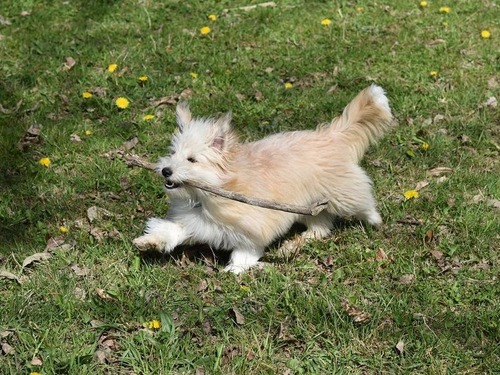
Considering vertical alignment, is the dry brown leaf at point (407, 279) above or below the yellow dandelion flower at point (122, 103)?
above

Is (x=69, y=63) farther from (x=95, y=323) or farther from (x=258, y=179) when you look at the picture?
(x=95, y=323)

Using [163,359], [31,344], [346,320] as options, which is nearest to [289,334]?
[346,320]

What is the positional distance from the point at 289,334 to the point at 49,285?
4.72 feet

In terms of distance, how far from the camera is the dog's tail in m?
4.43

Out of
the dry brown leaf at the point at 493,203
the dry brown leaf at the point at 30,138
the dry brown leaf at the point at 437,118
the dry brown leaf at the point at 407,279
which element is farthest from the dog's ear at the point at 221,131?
the dry brown leaf at the point at 437,118

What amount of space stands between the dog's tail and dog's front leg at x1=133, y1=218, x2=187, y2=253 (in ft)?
4.17

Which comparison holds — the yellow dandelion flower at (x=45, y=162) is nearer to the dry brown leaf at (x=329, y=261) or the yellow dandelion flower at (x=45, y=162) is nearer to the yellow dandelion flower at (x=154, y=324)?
the yellow dandelion flower at (x=154, y=324)

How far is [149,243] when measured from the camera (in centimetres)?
402

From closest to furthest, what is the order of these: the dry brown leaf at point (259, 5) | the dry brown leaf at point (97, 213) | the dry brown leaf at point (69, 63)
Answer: the dry brown leaf at point (97, 213), the dry brown leaf at point (69, 63), the dry brown leaf at point (259, 5)

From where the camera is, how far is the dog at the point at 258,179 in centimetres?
380

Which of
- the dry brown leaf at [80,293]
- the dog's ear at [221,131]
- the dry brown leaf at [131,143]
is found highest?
the dog's ear at [221,131]

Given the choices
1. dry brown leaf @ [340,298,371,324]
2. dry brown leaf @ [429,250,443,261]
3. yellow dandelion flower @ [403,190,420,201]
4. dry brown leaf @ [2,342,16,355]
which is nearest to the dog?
yellow dandelion flower @ [403,190,420,201]

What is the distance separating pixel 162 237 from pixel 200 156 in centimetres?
61

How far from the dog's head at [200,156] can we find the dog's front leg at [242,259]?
541mm
